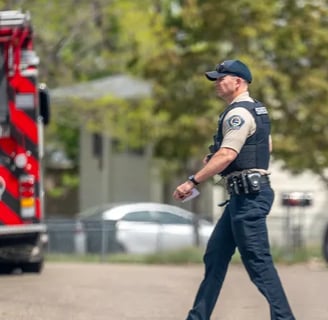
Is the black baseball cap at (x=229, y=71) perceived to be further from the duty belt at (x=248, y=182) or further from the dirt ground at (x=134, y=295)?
the dirt ground at (x=134, y=295)

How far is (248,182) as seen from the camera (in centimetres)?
817

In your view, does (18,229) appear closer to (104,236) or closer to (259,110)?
(259,110)

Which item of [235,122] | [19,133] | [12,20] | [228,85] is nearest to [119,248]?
[19,133]

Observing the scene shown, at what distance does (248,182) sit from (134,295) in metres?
4.39

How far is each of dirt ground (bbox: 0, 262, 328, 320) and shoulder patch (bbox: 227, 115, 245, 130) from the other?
2581 millimetres

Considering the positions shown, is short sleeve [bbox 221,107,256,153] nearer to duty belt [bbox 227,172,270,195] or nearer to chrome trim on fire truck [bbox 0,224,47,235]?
duty belt [bbox 227,172,270,195]

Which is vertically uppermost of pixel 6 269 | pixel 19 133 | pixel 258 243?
pixel 19 133

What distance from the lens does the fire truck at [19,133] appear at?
46.7 ft

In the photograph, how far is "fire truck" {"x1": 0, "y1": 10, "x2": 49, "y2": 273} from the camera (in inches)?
560

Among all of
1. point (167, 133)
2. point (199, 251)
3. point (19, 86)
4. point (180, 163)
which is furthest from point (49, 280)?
point (180, 163)

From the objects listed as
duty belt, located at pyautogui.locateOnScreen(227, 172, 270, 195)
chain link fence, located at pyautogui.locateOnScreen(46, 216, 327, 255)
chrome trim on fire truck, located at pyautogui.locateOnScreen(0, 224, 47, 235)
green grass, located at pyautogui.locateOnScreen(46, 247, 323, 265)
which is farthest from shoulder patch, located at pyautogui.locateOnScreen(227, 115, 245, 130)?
chain link fence, located at pyautogui.locateOnScreen(46, 216, 327, 255)

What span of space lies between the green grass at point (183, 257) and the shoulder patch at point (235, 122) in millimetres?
10361

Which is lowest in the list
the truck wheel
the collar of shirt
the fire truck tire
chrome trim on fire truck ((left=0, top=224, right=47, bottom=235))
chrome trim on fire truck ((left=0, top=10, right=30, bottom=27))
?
the fire truck tire

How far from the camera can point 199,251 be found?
19.7 meters
